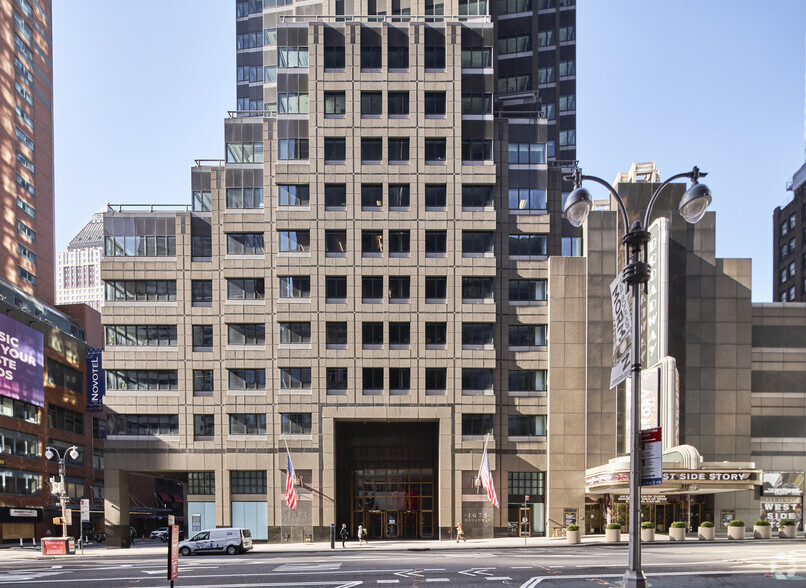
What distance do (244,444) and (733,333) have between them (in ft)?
127

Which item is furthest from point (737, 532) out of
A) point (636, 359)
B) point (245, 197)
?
point (245, 197)

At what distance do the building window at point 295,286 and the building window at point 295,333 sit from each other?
2.33 m

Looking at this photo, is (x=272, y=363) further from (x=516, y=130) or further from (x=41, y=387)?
(x=41, y=387)

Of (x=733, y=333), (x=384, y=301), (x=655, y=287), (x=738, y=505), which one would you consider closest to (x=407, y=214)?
(x=384, y=301)

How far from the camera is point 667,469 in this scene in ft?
140

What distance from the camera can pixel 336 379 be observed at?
173 ft

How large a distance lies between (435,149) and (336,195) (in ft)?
29.4

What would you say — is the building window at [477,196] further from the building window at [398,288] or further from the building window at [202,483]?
the building window at [202,483]

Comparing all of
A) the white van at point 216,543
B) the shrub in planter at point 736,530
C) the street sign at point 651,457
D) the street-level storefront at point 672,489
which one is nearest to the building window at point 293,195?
the white van at point 216,543

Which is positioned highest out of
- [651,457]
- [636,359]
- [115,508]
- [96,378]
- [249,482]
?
[636,359]

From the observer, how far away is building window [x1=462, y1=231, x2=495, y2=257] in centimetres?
5362

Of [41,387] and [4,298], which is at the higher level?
[4,298]

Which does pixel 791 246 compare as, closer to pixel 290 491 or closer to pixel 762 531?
pixel 762 531

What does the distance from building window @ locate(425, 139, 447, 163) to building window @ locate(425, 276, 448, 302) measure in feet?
32.2
